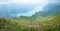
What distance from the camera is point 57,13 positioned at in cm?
236

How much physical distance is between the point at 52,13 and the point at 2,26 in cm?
95

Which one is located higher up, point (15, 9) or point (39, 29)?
point (15, 9)

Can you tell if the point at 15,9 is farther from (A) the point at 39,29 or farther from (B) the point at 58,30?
(B) the point at 58,30

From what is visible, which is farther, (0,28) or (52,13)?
(52,13)

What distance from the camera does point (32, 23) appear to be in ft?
7.57

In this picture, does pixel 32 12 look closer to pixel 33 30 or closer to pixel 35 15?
pixel 35 15

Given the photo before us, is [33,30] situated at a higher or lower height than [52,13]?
lower

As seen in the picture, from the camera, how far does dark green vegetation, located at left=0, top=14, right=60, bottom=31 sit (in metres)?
2.26

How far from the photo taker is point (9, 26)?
2.26 meters

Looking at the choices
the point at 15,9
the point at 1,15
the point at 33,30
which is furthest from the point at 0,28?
the point at 33,30

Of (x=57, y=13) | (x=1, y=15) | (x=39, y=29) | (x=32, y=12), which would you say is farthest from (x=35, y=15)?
(x=1, y=15)

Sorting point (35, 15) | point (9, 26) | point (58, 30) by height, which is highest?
point (35, 15)

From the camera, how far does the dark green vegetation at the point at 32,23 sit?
2262 mm

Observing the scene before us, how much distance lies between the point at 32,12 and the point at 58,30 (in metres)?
0.58
